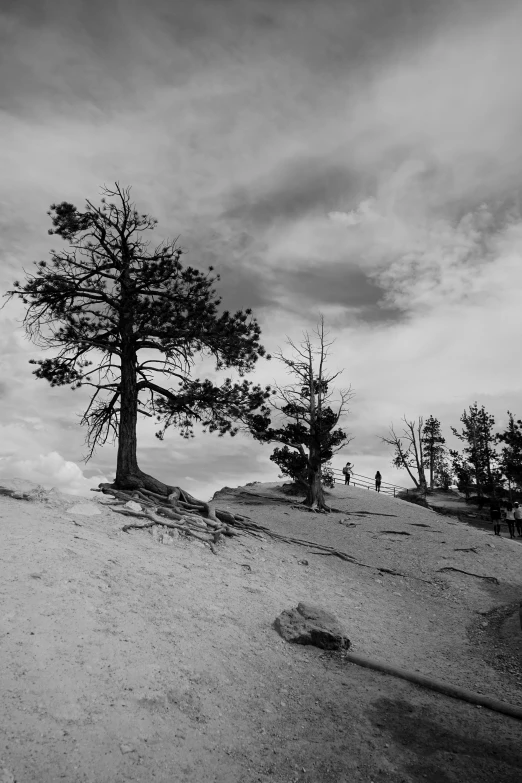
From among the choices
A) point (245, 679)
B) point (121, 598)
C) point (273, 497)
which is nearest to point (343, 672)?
point (245, 679)

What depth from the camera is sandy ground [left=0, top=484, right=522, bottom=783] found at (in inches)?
199

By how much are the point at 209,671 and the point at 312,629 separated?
8.15ft

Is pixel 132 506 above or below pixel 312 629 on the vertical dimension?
above

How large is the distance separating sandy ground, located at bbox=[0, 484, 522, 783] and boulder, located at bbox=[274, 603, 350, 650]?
0.19m

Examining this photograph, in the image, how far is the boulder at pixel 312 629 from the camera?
848cm

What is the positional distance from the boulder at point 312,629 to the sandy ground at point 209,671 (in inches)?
7.6

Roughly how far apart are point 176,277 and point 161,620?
1237 centimetres

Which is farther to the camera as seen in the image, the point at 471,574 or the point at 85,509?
the point at 471,574

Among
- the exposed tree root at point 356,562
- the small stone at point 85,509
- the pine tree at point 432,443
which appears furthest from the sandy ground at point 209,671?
the pine tree at point 432,443

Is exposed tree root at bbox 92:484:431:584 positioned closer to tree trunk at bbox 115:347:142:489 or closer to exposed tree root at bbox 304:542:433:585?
exposed tree root at bbox 304:542:433:585

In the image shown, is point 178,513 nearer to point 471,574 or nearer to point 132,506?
point 132,506

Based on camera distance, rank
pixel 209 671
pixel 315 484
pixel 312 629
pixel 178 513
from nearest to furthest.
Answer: pixel 209 671 → pixel 312 629 → pixel 178 513 → pixel 315 484

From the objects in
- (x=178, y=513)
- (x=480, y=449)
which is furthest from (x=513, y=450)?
(x=178, y=513)

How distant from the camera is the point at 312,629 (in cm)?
863
